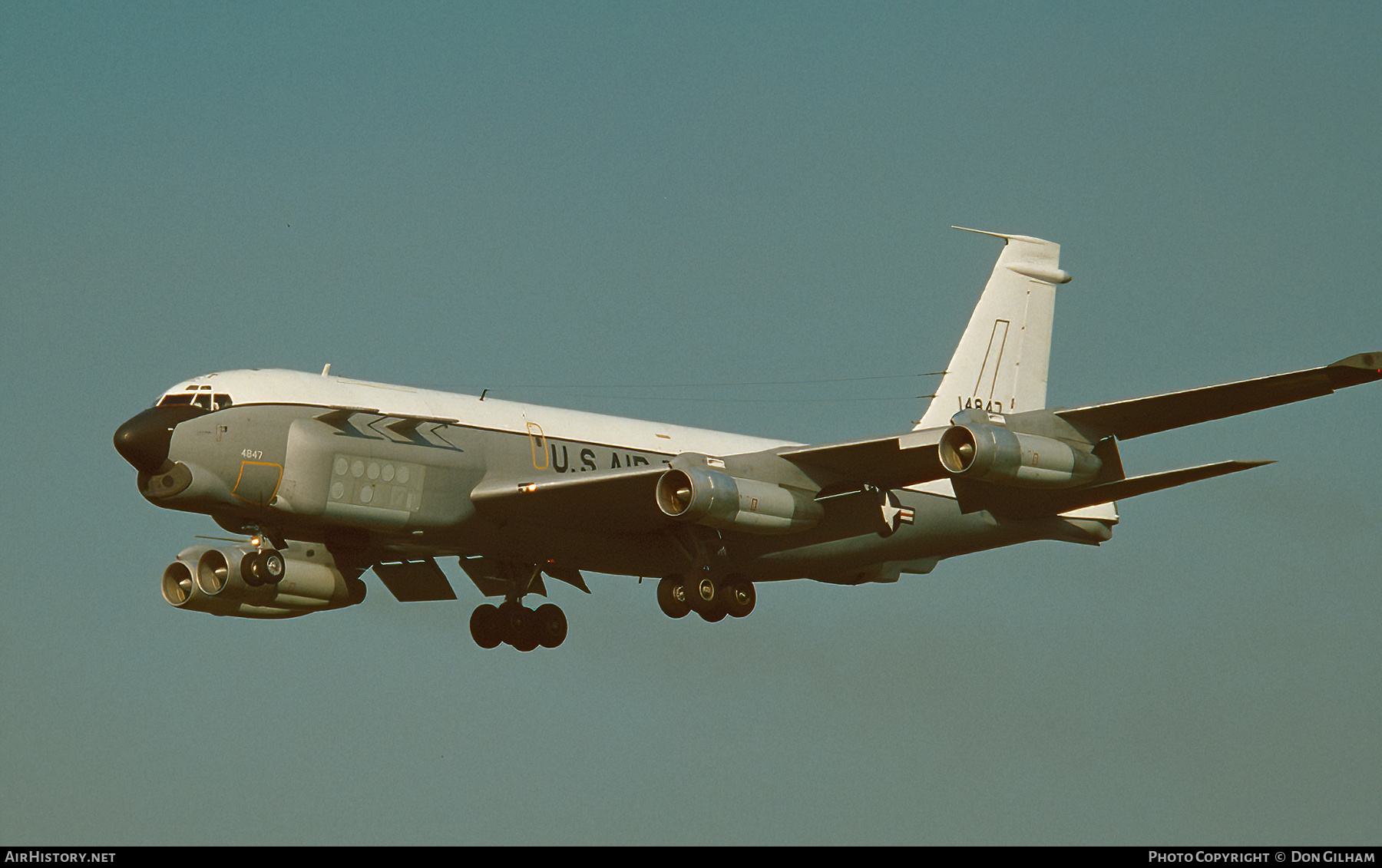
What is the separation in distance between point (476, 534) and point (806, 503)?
7152 millimetres

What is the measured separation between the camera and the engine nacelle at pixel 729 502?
37.9 m

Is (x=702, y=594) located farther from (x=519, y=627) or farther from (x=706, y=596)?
(x=519, y=627)

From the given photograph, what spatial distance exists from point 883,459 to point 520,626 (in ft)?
34.3

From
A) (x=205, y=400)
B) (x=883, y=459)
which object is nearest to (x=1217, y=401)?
(x=883, y=459)

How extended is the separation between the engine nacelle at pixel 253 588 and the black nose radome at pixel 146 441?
16.5ft

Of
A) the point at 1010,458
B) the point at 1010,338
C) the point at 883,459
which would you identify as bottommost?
the point at 1010,458

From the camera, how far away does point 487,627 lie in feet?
146

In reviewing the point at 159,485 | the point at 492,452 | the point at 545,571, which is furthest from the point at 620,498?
the point at 159,485

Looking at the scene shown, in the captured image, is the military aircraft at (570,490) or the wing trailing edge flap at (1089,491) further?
the wing trailing edge flap at (1089,491)

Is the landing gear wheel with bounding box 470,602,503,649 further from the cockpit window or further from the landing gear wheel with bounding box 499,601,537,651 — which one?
the cockpit window

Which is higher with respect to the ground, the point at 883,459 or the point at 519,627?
the point at 883,459

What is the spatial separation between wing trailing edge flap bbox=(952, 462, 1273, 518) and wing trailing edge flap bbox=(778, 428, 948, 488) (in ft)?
2.91

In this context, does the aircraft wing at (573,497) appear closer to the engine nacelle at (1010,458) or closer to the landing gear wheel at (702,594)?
the landing gear wheel at (702,594)

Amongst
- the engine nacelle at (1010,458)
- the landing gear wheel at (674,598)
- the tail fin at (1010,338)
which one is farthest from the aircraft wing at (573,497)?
the tail fin at (1010,338)
